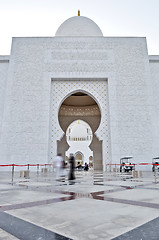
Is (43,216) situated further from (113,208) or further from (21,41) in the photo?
(21,41)

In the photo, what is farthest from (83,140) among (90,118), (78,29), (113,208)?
(113,208)

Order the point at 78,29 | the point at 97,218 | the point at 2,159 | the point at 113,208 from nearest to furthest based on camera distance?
the point at 97,218, the point at 113,208, the point at 2,159, the point at 78,29

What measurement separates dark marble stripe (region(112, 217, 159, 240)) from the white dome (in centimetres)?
1250

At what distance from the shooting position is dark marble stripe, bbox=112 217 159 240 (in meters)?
0.73

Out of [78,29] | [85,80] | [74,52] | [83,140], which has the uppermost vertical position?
[78,29]

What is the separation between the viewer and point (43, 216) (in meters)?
1.04

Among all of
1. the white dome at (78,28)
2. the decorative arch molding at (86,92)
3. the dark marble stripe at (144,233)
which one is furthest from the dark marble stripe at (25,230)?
the white dome at (78,28)

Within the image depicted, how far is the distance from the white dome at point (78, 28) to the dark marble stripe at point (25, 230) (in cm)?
1247

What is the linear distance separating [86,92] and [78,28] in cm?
534

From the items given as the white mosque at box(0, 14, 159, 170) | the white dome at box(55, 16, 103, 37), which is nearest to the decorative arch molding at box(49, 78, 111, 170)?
the white mosque at box(0, 14, 159, 170)

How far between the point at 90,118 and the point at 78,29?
7015mm

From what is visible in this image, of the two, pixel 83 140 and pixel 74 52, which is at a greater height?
pixel 74 52

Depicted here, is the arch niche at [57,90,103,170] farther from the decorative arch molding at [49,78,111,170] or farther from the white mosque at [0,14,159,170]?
the white mosque at [0,14,159,170]

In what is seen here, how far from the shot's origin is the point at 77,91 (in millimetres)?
9789
